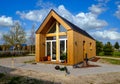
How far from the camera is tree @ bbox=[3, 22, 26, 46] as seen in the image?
1759 inches

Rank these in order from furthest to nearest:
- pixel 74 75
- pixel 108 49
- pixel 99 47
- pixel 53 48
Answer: pixel 99 47, pixel 108 49, pixel 53 48, pixel 74 75

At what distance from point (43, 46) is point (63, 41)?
2667 mm

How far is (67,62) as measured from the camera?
16812mm

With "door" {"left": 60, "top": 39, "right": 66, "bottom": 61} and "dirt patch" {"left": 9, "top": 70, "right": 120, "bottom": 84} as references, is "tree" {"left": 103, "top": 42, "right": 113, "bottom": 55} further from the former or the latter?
"dirt patch" {"left": 9, "top": 70, "right": 120, "bottom": 84}

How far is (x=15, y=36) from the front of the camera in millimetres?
44875

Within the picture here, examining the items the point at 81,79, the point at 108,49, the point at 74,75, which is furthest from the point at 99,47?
the point at 81,79

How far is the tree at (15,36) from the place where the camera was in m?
44.7

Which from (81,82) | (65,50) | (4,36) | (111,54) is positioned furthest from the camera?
(4,36)

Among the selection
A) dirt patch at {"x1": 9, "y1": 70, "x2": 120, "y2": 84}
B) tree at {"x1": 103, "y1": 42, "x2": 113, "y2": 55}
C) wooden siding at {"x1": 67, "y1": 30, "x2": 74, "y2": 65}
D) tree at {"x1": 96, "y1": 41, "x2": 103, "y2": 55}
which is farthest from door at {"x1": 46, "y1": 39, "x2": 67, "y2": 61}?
tree at {"x1": 103, "y1": 42, "x2": 113, "y2": 55}

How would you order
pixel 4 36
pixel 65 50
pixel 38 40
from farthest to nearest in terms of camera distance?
pixel 4 36, pixel 38 40, pixel 65 50

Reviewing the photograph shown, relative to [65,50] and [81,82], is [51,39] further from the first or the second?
[81,82]

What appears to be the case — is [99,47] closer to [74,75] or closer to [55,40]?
[55,40]

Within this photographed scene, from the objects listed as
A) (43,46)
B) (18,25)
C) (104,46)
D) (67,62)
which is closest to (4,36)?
(18,25)

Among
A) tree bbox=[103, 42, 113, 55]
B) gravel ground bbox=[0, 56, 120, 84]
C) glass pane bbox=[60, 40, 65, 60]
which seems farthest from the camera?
tree bbox=[103, 42, 113, 55]
